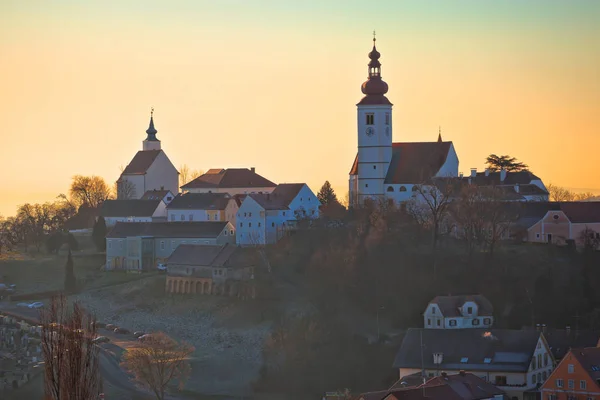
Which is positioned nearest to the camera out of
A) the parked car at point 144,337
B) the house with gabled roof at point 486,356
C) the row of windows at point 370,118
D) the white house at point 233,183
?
the house with gabled roof at point 486,356

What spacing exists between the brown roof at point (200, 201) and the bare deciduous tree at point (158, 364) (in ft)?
96.1

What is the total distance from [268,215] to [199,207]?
32.9ft

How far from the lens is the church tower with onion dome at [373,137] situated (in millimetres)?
82125

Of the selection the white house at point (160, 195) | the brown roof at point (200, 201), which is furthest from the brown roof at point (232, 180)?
the brown roof at point (200, 201)

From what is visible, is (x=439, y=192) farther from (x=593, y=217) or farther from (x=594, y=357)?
(x=594, y=357)

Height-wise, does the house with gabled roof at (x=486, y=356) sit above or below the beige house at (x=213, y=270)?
below

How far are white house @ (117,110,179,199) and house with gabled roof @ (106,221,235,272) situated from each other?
1725cm

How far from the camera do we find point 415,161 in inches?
3243

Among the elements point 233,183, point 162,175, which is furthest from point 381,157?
point 162,175

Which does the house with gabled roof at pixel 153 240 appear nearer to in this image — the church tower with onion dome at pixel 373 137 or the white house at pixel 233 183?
the church tower with onion dome at pixel 373 137

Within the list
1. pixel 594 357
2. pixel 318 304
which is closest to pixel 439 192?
pixel 318 304

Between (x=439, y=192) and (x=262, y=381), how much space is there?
75.4ft

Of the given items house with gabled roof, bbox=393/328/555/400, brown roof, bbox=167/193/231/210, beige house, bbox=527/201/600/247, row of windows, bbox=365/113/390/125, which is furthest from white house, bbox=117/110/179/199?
house with gabled roof, bbox=393/328/555/400

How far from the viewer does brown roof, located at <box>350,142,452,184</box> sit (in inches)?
3204
